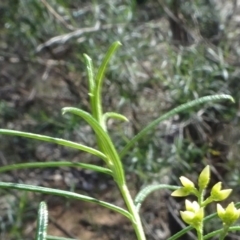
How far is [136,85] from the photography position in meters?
2.97

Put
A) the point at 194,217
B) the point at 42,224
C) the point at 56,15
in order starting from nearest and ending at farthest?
the point at 194,217
the point at 42,224
the point at 56,15

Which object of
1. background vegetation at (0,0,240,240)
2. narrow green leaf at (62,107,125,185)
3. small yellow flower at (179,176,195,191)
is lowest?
small yellow flower at (179,176,195,191)

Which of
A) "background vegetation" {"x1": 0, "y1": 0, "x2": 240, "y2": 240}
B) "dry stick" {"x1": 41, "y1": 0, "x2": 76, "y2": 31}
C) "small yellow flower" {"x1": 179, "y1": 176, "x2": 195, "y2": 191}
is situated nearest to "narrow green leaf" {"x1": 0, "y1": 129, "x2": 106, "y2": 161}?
"small yellow flower" {"x1": 179, "y1": 176, "x2": 195, "y2": 191}

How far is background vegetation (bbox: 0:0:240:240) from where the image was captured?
8.96 ft

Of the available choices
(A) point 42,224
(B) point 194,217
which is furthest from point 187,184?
(A) point 42,224

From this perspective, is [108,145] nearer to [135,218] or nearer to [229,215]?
[135,218]

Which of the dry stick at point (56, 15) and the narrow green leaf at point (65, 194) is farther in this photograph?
the dry stick at point (56, 15)

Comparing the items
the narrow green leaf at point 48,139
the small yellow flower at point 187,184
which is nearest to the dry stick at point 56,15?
the narrow green leaf at point 48,139

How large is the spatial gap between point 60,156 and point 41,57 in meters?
0.61

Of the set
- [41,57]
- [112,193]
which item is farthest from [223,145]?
[41,57]

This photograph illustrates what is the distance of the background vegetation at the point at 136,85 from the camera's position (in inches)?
108

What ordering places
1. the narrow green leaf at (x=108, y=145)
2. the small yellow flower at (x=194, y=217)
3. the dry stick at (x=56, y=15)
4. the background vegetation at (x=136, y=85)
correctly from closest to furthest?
the small yellow flower at (x=194, y=217), the narrow green leaf at (x=108, y=145), the background vegetation at (x=136, y=85), the dry stick at (x=56, y=15)

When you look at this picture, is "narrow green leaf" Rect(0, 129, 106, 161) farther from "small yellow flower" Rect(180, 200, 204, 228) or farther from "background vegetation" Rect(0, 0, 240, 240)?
"background vegetation" Rect(0, 0, 240, 240)

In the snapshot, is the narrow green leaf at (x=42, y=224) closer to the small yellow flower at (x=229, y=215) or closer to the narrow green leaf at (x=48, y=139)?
the narrow green leaf at (x=48, y=139)
